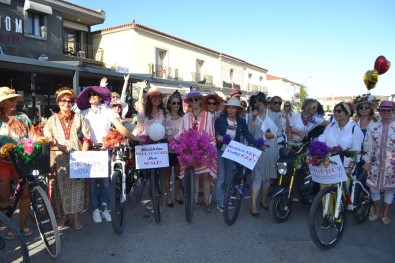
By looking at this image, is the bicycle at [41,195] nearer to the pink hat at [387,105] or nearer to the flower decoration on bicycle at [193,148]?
the flower decoration on bicycle at [193,148]

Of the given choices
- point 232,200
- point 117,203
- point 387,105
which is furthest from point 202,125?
point 387,105

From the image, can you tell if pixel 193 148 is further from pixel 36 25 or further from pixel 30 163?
pixel 36 25

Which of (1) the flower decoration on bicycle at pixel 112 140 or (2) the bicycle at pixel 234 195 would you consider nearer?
(1) the flower decoration on bicycle at pixel 112 140

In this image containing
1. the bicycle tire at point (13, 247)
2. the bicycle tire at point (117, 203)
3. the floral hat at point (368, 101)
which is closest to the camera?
the bicycle tire at point (13, 247)

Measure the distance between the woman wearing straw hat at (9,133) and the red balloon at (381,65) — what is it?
7005 mm

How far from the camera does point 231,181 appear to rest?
4152mm

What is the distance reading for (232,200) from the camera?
430 centimetres

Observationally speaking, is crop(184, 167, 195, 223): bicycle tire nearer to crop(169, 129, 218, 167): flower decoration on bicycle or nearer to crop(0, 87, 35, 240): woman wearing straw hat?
crop(169, 129, 218, 167): flower decoration on bicycle

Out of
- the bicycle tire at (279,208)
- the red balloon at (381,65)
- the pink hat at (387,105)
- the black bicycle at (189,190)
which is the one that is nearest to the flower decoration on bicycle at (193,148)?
the black bicycle at (189,190)

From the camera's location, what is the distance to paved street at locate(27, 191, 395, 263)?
3.33m

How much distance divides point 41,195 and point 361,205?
4.16 m

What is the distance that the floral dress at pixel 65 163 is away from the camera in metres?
3.87

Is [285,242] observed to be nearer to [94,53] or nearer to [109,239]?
[109,239]

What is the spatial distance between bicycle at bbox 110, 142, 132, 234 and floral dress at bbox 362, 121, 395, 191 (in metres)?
3.46
